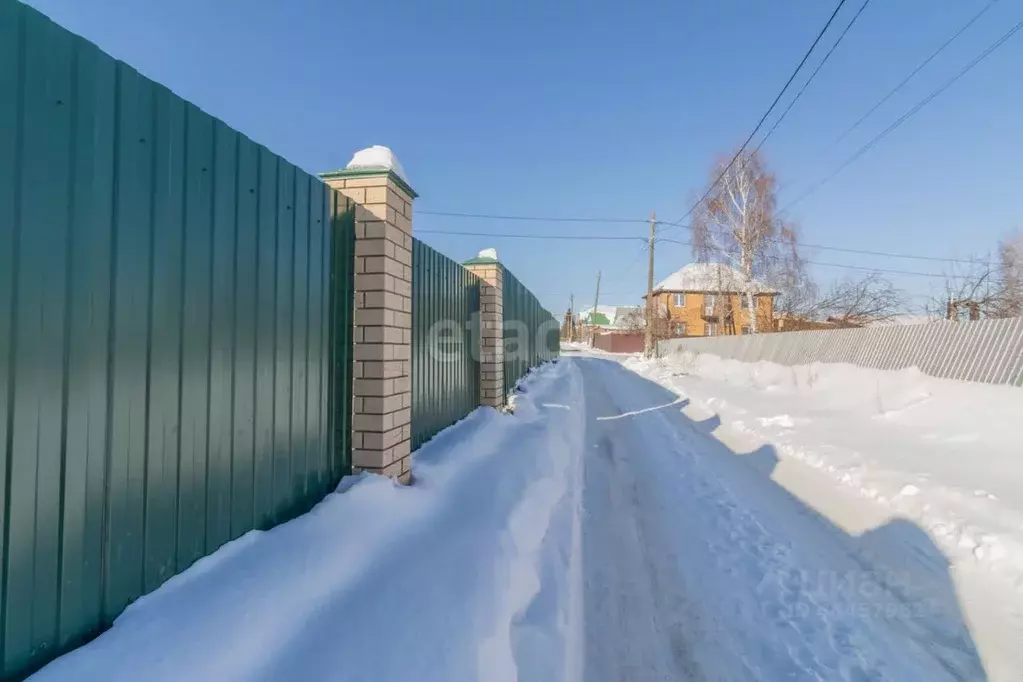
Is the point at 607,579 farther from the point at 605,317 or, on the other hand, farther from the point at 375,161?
the point at 605,317

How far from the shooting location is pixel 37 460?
1.41m

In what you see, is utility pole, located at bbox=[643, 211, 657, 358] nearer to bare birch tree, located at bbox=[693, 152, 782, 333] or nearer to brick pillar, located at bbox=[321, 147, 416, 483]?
bare birch tree, located at bbox=[693, 152, 782, 333]

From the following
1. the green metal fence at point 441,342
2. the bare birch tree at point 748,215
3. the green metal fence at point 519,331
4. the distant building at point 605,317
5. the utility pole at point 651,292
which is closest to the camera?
the green metal fence at point 441,342

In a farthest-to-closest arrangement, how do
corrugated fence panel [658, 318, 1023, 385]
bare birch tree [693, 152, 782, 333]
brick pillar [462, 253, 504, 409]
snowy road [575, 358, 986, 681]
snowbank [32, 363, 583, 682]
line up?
1. bare birch tree [693, 152, 782, 333]
2. brick pillar [462, 253, 504, 409]
3. corrugated fence panel [658, 318, 1023, 385]
4. snowy road [575, 358, 986, 681]
5. snowbank [32, 363, 583, 682]

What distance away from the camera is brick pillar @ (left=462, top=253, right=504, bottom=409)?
6941 mm

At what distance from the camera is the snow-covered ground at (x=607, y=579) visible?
5.92ft

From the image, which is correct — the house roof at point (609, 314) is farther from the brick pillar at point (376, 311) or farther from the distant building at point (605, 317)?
the brick pillar at point (376, 311)

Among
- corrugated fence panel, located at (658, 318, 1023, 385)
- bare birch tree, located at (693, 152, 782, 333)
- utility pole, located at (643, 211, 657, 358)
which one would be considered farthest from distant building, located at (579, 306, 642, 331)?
corrugated fence panel, located at (658, 318, 1023, 385)

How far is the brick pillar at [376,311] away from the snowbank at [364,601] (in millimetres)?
240

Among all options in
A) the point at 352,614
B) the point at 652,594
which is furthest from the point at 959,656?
the point at 352,614

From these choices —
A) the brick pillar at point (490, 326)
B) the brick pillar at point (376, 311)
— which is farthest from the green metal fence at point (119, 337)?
the brick pillar at point (490, 326)

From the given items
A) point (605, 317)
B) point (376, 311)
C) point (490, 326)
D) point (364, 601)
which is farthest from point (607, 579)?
point (605, 317)

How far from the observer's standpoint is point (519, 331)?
11867mm

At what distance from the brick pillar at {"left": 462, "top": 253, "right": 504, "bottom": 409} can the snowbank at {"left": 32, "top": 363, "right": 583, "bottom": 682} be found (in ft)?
10.8
